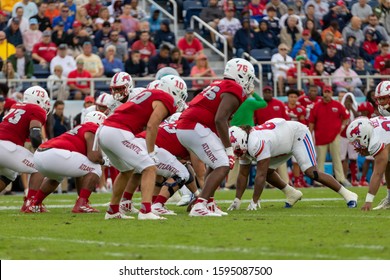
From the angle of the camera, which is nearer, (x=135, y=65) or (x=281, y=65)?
(x=135, y=65)

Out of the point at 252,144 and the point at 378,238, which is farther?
the point at 252,144

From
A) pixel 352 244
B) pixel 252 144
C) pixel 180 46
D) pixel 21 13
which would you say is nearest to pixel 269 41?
pixel 180 46

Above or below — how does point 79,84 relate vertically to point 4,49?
below

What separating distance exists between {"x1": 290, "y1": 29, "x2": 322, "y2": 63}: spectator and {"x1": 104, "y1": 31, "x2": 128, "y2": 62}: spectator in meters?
4.07

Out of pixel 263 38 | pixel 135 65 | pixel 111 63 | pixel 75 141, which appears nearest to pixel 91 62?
pixel 111 63

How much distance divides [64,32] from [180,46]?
102 inches

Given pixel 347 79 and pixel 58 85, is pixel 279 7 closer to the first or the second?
pixel 347 79

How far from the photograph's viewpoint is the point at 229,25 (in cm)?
2481

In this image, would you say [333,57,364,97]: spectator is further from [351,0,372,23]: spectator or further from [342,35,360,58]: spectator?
[351,0,372,23]: spectator

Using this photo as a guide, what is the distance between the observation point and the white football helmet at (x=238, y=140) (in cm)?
1344

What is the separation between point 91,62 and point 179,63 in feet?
6.17

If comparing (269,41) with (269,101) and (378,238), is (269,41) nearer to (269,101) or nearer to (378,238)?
(269,101)

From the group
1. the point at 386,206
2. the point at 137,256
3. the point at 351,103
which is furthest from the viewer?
the point at 351,103

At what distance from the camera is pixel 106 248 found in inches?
354
